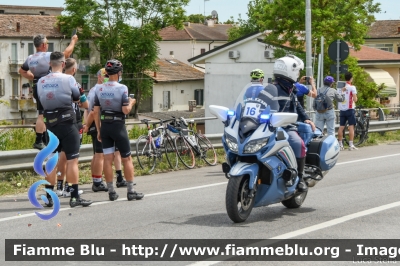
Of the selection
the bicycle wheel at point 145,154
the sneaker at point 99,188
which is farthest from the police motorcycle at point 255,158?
the bicycle wheel at point 145,154

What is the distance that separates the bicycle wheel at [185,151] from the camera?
1642 centimetres

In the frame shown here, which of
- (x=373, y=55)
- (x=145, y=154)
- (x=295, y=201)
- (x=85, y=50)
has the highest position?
(x=85, y=50)

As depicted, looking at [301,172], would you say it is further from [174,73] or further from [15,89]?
[174,73]

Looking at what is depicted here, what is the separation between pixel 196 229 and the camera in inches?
362

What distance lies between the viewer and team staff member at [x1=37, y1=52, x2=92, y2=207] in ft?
35.0

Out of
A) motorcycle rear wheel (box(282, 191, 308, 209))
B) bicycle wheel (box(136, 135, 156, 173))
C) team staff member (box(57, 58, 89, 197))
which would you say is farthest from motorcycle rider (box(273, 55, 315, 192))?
bicycle wheel (box(136, 135, 156, 173))

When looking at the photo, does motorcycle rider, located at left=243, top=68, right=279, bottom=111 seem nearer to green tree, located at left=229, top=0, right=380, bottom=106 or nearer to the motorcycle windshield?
the motorcycle windshield

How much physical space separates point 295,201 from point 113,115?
8.84ft

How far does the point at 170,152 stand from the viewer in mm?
16156

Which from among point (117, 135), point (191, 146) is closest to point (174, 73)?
point (191, 146)

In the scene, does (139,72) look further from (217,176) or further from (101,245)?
(101,245)

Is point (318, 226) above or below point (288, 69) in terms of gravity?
below

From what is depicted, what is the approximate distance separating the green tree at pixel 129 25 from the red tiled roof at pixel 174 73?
20.1 ft

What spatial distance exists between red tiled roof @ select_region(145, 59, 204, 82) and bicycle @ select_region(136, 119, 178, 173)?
7077cm
